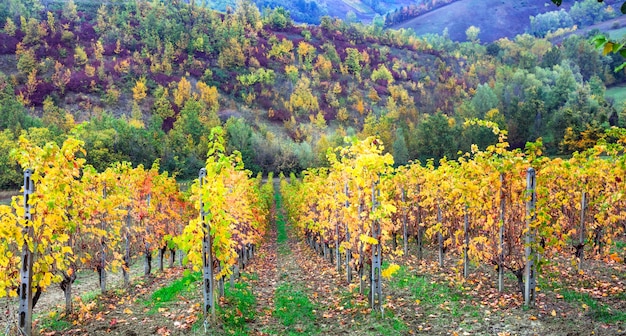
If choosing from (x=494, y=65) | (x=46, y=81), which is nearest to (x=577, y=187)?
(x=46, y=81)

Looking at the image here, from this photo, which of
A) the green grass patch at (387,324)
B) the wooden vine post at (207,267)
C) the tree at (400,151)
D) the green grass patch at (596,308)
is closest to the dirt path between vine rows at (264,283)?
the wooden vine post at (207,267)

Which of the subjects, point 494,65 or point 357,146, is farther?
point 494,65

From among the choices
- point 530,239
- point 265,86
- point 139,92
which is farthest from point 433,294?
point 265,86

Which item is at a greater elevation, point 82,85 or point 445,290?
point 82,85

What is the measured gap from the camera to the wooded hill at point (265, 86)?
65.1 metres

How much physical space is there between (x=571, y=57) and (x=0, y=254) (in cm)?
13366

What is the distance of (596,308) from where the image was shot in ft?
28.5

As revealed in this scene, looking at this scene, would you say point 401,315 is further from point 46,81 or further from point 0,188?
point 46,81

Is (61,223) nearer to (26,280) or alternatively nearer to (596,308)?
(26,280)

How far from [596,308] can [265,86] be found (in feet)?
454

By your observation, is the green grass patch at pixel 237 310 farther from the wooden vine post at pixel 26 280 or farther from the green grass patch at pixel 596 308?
the green grass patch at pixel 596 308

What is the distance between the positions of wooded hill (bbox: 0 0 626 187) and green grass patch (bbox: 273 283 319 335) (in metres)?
46.8

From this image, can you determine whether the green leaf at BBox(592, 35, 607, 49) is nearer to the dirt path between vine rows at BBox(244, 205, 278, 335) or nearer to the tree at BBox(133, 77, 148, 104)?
the dirt path between vine rows at BBox(244, 205, 278, 335)

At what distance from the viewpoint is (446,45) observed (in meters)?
190
